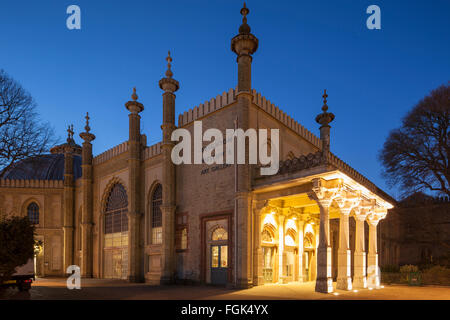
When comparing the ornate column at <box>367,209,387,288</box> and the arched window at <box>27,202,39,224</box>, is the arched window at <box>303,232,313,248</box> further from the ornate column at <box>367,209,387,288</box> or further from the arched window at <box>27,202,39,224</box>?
the arched window at <box>27,202,39,224</box>

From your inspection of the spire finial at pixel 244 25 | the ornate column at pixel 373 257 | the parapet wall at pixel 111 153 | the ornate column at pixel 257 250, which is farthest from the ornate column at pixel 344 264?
the parapet wall at pixel 111 153

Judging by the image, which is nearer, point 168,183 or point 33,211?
point 168,183

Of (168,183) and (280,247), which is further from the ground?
(168,183)

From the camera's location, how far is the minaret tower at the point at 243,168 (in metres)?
16.9

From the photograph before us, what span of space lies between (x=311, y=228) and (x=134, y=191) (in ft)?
41.2

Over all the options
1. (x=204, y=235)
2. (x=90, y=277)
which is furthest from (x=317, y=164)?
(x=90, y=277)

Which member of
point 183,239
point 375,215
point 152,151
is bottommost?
point 183,239

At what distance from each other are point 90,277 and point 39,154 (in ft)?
49.3

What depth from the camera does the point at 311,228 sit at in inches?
933

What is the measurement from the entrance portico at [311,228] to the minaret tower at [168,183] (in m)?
5.63

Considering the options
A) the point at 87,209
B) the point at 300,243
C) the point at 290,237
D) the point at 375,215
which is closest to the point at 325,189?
the point at 375,215

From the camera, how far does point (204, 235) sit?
19.7m

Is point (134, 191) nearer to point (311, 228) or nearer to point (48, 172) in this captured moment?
point (311, 228)

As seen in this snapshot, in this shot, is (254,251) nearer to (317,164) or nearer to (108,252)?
(317,164)
